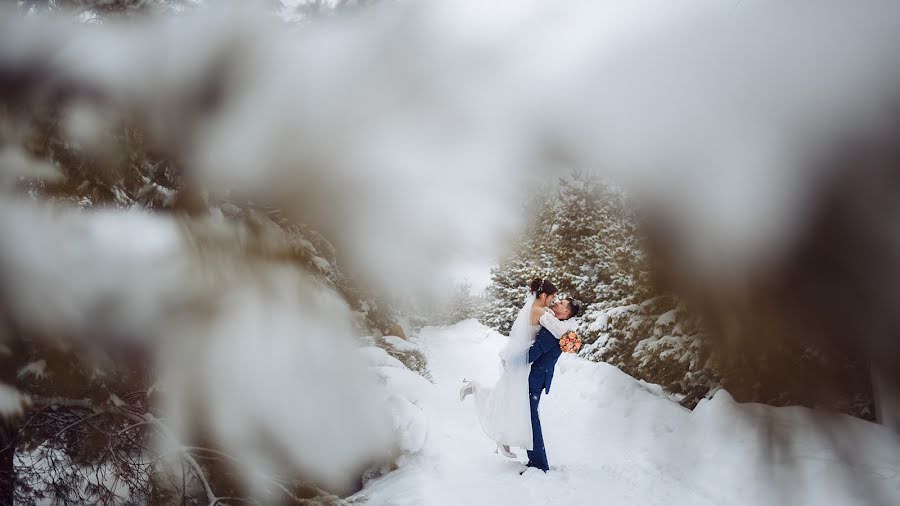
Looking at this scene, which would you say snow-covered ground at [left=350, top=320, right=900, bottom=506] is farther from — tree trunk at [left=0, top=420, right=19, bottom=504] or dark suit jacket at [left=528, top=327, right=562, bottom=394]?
tree trunk at [left=0, top=420, right=19, bottom=504]

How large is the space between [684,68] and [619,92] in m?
0.07

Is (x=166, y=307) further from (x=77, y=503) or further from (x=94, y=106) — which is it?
(x=77, y=503)

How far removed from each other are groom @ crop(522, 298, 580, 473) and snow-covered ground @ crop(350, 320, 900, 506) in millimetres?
77

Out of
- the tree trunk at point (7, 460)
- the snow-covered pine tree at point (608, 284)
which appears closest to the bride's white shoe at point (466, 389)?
the snow-covered pine tree at point (608, 284)

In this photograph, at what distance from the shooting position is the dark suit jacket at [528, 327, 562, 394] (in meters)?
1.77

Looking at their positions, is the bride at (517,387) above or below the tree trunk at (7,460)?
above

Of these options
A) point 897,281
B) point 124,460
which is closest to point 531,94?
point 897,281

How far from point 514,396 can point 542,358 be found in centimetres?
19

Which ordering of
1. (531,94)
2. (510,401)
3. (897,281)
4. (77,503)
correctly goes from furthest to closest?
(510,401) < (77,503) < (531,94) < (897,281)

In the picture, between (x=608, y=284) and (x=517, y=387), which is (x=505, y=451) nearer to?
(x=517, y=387)

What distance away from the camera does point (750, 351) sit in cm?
62

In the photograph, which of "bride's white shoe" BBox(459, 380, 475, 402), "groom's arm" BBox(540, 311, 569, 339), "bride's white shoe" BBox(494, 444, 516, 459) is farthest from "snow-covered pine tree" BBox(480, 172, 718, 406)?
"bride's white shoe" BBox(494, 444, 516, 459)

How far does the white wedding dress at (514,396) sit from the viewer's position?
1.81 m

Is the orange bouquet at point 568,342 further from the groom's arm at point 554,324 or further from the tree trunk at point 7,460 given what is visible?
the tree trunk at point 7,460
